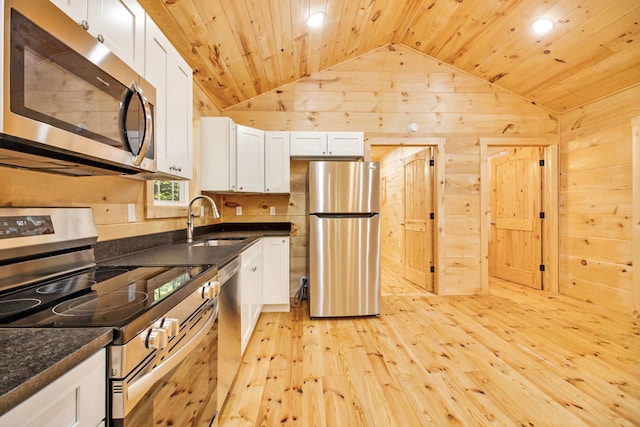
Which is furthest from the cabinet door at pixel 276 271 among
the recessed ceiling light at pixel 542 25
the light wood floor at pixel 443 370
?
the recessed ceiling light at pixel 542 25

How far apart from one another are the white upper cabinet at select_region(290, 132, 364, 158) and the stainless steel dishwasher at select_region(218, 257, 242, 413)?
1.82 metres

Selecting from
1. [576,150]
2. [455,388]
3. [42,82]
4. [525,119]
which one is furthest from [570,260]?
[42,82]

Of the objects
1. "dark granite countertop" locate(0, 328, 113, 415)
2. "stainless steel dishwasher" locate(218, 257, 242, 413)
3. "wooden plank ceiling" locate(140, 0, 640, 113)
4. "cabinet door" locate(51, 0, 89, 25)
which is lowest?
"stainless steel dishwasher" locate(218, 257, 242, 413)

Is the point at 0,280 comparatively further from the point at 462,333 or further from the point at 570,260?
the point at 570,260

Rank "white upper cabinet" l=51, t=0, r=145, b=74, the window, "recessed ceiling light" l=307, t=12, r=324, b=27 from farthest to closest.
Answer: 1. "recessed ceiling light" l=307, t=12, r=324, b=27
2. the window
3. "white upper cabinet" l=51, t=0, r=145, b=74

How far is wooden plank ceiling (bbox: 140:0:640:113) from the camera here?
2.24 metres

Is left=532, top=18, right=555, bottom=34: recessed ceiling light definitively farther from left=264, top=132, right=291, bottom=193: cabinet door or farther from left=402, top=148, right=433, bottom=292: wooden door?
left=264, top=132, right=291, bottom=193: cabinet door

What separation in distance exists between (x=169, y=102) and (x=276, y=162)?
68.1 inches

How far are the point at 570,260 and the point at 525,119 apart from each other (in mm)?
1894

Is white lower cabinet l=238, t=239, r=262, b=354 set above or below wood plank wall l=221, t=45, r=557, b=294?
below

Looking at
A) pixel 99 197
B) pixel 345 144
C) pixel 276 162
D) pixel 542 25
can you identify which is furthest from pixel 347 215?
pixel 542 25

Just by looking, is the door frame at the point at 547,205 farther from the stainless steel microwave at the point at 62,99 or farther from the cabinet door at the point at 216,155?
the stainless steel microwave at the point at 62,99

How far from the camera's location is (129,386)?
0.65m

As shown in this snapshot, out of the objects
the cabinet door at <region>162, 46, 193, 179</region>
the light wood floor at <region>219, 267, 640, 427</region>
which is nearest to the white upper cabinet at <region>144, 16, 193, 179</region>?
the cabinet door at <region>162, 46, 193, 179</region>
